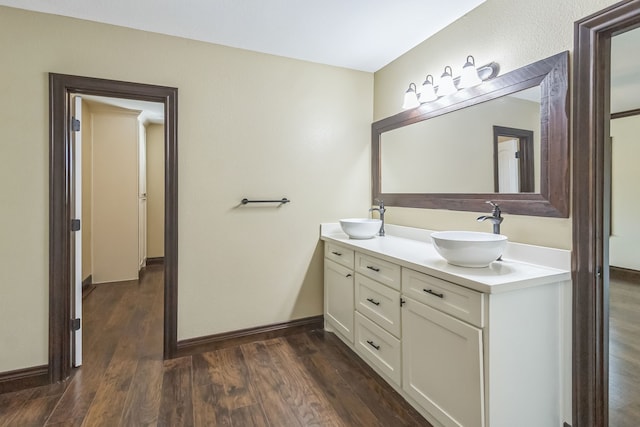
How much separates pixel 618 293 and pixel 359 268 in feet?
11.0

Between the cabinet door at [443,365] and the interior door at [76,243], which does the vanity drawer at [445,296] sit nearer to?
the cabinet door at [443,365]

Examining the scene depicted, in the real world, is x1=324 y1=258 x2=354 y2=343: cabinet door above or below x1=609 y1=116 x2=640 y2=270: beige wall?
below

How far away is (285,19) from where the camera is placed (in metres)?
2.12

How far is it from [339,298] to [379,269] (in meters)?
0.64

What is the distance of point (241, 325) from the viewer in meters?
2.57

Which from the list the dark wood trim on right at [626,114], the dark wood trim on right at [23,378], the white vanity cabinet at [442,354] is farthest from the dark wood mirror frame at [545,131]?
the dark wood trim on right at [626,114]

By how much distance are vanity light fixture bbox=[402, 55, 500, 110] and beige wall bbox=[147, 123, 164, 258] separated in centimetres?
429

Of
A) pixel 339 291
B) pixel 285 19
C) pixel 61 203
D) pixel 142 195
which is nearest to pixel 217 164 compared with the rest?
pixel 61 203

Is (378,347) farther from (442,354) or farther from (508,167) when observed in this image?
(508,167)

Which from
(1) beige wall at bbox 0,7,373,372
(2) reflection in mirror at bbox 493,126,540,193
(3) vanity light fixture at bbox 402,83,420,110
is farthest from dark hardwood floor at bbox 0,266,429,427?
(3) vanity light fixture at bbox 402,83,420,110

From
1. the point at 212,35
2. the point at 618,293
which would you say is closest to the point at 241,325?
the point at 212,35

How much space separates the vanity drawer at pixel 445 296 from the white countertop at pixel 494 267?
0.03m

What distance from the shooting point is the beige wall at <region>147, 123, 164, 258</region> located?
523 cm

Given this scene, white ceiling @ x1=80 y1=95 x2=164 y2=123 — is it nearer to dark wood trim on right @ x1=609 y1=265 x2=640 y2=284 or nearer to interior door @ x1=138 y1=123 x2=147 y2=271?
interior door @ x1=138 y1=123 x2=147 y2=271
